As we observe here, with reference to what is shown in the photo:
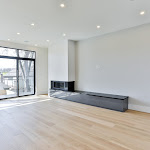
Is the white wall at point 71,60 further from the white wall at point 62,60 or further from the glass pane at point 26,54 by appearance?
the glass pane at point 26,54

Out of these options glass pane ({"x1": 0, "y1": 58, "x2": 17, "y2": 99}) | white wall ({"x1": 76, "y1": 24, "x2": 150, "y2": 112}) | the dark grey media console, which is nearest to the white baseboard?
white wall ({"x1": 76, "y1": 24, "x2": 150, "y2": 112})

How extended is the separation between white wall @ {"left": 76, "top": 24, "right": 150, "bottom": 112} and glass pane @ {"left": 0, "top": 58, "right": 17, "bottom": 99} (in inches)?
140

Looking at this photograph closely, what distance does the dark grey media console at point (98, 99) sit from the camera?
3.95m

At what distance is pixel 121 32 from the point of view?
173 inches

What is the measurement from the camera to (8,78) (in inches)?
235

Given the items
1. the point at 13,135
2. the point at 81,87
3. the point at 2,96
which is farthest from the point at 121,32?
the point at 2,96

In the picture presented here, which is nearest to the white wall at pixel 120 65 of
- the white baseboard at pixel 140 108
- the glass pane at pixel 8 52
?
the white baseboard at pixel 140 108

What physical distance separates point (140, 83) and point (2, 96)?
6148 mm

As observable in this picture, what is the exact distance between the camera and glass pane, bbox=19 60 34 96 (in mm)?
6398

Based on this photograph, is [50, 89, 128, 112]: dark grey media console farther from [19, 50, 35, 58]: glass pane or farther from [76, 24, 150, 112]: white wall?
[19, 50, 35, 58]: glass pane

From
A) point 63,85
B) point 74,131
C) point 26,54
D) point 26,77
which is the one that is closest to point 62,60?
point 63,85

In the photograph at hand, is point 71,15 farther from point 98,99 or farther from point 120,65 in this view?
point 98,99

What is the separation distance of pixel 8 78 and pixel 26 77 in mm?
927

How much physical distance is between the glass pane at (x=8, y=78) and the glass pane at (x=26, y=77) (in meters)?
0.30
